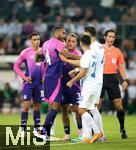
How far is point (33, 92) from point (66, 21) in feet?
48.5

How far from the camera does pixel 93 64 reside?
15570 millimetres

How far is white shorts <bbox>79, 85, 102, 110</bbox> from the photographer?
15.6 m

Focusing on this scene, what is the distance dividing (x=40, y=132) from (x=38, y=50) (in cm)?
220

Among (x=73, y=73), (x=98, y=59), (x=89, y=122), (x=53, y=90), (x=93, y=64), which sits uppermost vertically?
(x=98, y=59)

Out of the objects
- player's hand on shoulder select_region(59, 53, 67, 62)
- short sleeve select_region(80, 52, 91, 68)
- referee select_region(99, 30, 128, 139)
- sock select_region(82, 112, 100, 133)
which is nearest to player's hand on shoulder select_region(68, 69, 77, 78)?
player's hand on shoulder select_region(59, 53, 67, 62)

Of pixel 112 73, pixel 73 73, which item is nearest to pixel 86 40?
pixel 73 73

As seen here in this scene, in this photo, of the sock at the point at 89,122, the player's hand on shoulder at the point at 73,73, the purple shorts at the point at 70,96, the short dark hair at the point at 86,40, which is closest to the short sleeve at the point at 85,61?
the short dark hair at the point at 86,40

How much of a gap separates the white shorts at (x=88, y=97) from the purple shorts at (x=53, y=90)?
0.88 meters

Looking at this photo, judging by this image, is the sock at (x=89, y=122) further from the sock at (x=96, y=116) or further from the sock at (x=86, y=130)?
the sock at (x=96, y=116)

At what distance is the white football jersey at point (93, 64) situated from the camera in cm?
1538

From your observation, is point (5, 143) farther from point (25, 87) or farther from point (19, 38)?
point (19, 38)

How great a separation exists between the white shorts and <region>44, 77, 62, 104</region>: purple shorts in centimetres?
88

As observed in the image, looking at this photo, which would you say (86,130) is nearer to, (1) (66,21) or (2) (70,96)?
(2) (70,96)

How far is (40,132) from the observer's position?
16.6 meters
